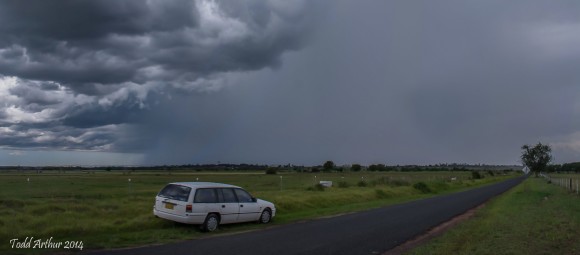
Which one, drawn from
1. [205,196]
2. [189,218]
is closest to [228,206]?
[205,196]

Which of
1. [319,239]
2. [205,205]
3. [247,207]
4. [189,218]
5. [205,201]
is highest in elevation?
[205,201]

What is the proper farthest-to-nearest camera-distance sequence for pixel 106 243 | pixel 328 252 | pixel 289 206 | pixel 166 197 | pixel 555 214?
pixel 289 206
pixel 555 214
pixel 166 197
pixel 106 243
pixel 328 252

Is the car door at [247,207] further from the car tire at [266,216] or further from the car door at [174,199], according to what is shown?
the car door at [174,199]

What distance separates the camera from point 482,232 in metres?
14.9

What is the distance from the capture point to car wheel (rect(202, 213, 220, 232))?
49.4 feet

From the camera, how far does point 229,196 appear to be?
16.5 m

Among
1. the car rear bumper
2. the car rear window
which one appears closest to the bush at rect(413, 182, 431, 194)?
the car rear window

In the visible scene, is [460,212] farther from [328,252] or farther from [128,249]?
[128,249]

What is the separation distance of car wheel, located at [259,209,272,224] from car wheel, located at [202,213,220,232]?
235 centimetres

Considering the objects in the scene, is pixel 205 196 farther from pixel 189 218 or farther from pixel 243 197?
pixel 243 197

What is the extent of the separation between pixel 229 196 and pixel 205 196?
1.15 m

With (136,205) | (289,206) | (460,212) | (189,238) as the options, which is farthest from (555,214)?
(136,205)

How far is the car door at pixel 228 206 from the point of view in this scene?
15.9 m

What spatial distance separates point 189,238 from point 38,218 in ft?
16.2
